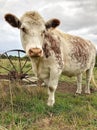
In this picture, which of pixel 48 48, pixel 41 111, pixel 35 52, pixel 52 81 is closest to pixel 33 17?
pixel 48 48

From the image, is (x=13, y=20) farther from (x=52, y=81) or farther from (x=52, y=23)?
(x=52, y=81)

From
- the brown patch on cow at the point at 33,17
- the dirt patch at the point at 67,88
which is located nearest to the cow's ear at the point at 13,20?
the brown patch on cow at the point at 33,17

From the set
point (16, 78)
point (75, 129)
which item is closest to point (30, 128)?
point (75, 129)

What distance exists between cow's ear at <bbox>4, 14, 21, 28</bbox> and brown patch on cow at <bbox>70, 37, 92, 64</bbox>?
2154mm

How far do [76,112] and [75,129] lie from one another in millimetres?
1787

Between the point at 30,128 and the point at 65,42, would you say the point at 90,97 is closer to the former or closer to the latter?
the point at 65,42

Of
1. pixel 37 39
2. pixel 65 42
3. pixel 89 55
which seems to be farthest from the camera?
pixel 89 55

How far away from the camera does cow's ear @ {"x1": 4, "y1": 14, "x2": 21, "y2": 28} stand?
895 centimetres

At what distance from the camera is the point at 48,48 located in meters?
9.02

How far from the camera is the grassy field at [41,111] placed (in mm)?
7159

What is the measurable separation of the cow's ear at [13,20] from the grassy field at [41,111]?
5.19ft

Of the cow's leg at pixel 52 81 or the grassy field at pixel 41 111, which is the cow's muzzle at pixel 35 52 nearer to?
the grassy field at pixel 41 111

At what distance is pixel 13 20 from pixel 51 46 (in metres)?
1.16

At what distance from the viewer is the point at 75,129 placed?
272 inches
